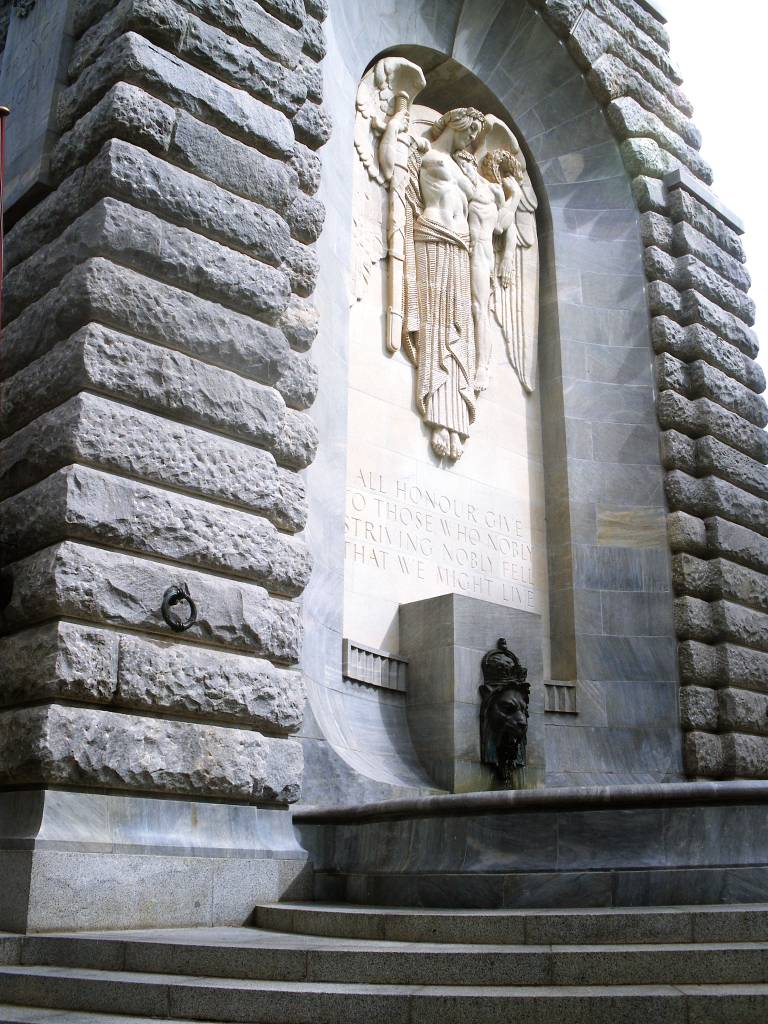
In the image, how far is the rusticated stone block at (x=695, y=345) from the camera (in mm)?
14289

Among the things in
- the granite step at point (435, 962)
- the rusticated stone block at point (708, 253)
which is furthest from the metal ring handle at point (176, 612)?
the rusticated stone block at point (708, 253)

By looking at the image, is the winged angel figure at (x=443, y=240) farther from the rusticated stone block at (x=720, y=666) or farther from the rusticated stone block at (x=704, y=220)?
the rusticated stone block at (x=720, y=666)

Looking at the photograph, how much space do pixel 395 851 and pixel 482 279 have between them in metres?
8.43

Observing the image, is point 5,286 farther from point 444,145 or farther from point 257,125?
point 444,145

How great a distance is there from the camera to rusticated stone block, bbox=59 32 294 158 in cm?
786

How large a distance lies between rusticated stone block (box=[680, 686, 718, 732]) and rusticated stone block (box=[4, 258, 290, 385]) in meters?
7.11

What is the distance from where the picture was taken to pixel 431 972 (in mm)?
4480

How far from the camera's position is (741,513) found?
13812 mm

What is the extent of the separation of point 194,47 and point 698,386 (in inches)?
327

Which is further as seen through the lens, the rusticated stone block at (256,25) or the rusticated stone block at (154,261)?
the rusticated stone block at (256,25)

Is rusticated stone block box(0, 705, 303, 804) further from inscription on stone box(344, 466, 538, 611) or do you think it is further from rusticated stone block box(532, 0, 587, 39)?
rusticated stone block box(532, 0, 587, 39)

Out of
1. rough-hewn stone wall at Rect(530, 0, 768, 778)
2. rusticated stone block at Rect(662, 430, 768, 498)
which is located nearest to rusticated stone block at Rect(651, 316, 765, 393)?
rough-hewn stone wall at Rect(530, 0, 768, 778)

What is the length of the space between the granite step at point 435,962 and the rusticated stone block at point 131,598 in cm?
210

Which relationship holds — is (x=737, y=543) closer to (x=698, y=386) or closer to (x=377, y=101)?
(x=698, y=386)
